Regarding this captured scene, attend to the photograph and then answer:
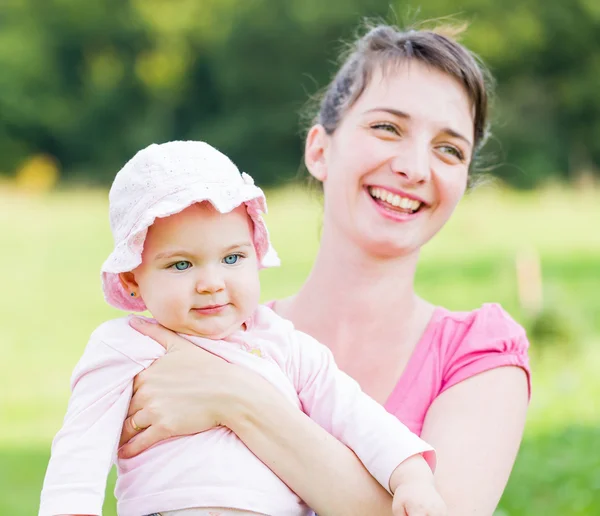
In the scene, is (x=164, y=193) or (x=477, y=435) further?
(x=477, y=435)

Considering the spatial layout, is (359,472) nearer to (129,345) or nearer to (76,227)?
(129,345)

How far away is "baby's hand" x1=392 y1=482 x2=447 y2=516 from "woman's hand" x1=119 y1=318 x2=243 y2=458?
0.44 m

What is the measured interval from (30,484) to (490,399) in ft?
18.5

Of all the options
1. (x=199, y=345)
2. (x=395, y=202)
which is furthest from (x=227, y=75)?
(x=199, y=345)

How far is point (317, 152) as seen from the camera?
313 centimetres

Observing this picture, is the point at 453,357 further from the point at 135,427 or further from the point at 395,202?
the point at 135,427

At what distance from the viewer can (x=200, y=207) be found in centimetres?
219

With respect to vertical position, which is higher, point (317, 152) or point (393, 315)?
point (317, 152)

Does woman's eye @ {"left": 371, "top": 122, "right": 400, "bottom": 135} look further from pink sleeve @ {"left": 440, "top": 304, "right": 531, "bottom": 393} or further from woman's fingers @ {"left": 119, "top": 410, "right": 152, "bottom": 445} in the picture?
woman's fingers @ {"left": 119, "top": 410, "right": 152, "bottom": 445}

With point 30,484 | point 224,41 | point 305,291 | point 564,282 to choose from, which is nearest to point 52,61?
point 224,41

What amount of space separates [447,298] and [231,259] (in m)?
9.61

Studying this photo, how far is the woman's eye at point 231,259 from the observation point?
87.3 inches

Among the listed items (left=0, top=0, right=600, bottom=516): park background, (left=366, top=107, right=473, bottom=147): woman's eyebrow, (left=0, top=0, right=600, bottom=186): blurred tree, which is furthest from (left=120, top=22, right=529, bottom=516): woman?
(left=0, top=0, right=600, bottom=186): blurred tree

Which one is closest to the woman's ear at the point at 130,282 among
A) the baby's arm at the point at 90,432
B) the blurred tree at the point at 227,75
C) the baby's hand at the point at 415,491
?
the baby's arm at the point at 90,432
